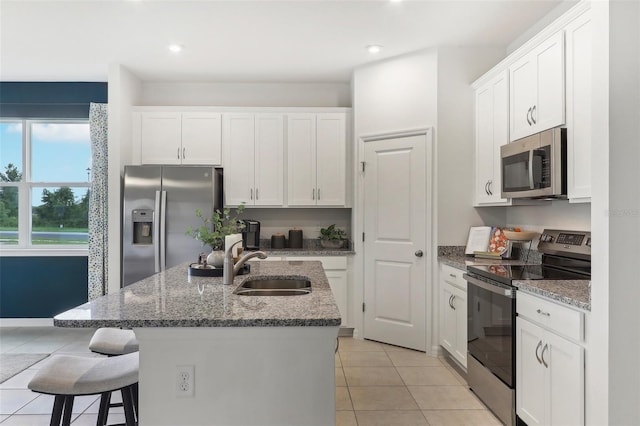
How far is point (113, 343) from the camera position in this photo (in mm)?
2145

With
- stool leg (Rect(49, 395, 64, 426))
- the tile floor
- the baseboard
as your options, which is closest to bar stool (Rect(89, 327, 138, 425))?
stool leg (Rect(49, 395, 64, 426))

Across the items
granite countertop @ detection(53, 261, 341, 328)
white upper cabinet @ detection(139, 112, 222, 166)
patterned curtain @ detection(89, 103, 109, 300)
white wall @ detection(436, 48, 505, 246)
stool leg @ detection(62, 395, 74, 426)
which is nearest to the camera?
granite countertop @ detection(53, 261, 341, 328)

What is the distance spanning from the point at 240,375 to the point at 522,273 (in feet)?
6.23

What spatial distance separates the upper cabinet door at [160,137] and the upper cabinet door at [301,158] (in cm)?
124

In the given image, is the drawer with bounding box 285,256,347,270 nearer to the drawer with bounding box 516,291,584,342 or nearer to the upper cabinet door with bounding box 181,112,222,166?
the upper cabinet door with bounding box 181,112,222,166

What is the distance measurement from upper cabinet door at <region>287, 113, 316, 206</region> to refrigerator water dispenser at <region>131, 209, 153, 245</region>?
1.48 meters

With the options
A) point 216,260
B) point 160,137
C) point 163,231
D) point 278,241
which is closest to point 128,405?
point 216,260

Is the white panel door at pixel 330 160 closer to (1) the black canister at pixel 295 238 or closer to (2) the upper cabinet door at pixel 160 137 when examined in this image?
(1) the black canister at pixel 295 238

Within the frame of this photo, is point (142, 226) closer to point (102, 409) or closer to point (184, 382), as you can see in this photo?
point (102, 409)

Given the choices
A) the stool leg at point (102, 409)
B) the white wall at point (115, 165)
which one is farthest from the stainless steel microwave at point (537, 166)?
the white wall at point (115, 165)

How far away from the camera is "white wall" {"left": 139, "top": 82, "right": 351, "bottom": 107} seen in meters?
5.01

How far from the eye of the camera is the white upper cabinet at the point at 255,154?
471 cm

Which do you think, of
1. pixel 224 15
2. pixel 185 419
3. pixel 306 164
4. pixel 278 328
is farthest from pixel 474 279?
pixel 224 15

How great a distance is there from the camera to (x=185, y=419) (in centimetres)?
155
